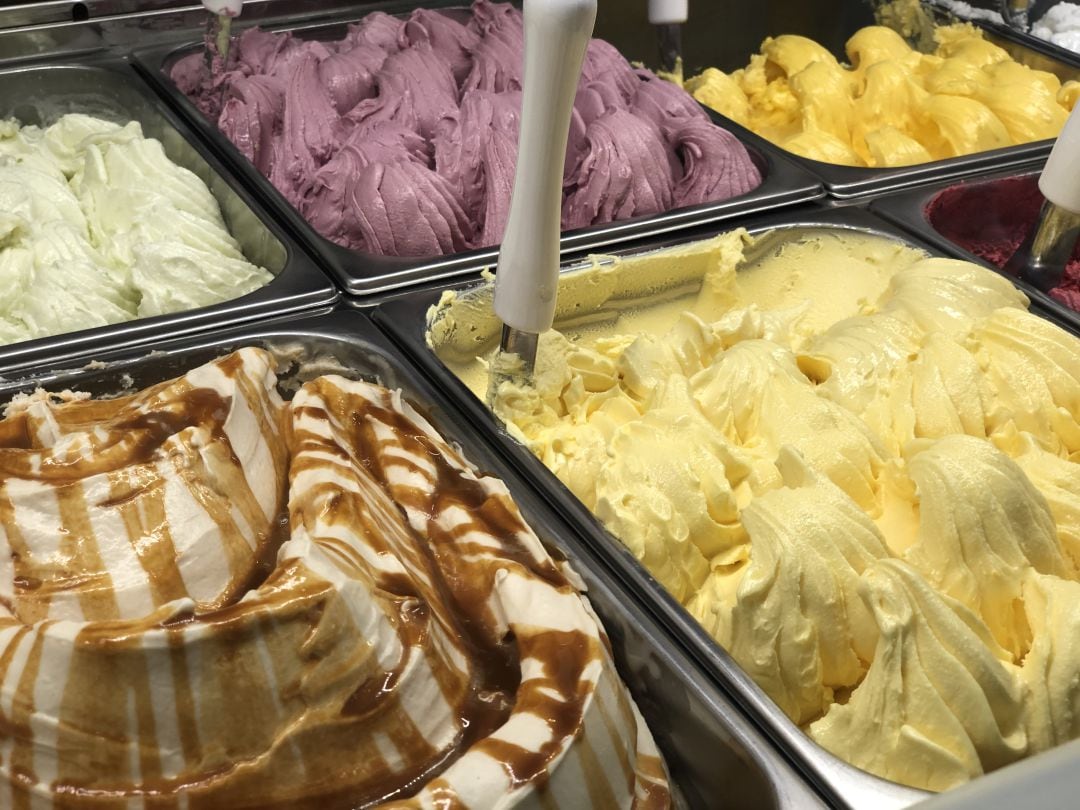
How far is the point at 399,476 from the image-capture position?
1.26m

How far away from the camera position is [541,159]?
1.16 meters

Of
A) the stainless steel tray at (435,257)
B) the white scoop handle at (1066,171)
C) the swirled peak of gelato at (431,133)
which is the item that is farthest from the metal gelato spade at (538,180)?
the white scoop handle at (1066,171)

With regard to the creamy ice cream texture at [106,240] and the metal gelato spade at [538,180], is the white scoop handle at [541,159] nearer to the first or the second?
the metal gelato spade at [538,180]

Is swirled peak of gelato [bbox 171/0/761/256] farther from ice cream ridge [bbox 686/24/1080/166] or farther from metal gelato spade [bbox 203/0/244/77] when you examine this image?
ice cream ridge [bbox 686/24/1080/166]

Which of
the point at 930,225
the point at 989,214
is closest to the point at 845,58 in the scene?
the point at 989,214

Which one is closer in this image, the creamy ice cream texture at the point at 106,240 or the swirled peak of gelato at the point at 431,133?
the creamy ice cream texture at the point at 106,240

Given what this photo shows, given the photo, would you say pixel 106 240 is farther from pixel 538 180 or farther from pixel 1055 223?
pixel 1055 223

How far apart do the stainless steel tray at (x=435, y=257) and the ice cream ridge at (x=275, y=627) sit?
43cm

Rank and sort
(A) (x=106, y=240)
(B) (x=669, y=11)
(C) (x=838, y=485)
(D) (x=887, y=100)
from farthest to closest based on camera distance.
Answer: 1. (D) (x=887, y=100)
2. (B) (x=669, y=11)
3. (A) (x=106, y=240)
4. (C) (x=838, y=485)

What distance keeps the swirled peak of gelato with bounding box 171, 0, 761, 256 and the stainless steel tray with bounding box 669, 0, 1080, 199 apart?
0.62ft

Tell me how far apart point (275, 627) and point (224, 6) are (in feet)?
5.31

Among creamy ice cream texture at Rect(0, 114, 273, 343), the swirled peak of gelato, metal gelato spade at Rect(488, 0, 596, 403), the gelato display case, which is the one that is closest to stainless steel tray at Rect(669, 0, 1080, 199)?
the gelato display case

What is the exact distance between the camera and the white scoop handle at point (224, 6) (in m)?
2.14

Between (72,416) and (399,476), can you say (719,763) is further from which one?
(72,416)
